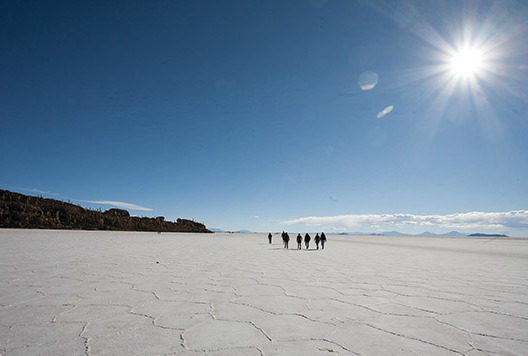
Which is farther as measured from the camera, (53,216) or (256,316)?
(53,216)

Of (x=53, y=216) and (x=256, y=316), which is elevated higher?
(x=53, y=216)

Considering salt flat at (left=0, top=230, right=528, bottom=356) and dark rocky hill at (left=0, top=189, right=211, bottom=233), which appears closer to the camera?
salt flat at (left=0, top=230, right=528, bottom=356)

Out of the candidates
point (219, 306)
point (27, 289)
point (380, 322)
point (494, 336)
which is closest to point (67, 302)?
point (27, 289)

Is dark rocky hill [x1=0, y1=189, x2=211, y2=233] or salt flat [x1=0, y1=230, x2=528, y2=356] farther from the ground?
dark rocky hill [x1=0, y1=189, x2=211, y2=233]

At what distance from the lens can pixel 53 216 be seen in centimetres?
3406

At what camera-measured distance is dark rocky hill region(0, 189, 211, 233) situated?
30.0 m

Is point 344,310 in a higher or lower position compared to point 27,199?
lower

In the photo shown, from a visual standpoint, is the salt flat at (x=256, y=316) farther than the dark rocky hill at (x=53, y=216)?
No

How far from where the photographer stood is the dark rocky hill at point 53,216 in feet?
98.6

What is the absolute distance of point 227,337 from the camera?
103 inches

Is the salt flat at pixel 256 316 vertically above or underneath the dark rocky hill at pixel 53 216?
underneath

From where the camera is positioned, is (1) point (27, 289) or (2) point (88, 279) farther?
(2) point (88, 279)

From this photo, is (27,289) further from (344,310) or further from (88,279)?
(344,310)

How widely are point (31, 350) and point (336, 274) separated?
222 inches
